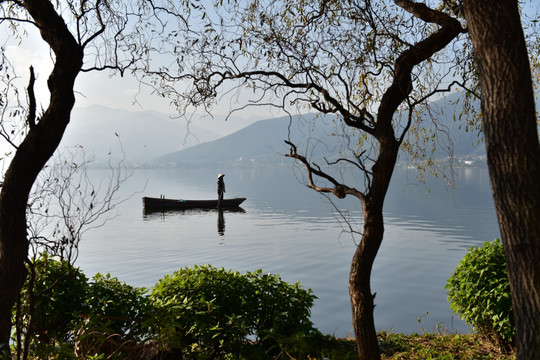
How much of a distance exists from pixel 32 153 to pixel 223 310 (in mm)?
3104

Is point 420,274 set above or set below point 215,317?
below

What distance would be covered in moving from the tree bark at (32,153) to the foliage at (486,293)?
5.71 meters

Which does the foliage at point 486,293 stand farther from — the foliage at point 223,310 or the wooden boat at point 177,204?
the wooden boat at point 177,204

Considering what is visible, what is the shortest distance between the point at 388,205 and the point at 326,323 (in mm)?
33048

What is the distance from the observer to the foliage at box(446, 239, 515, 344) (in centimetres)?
653

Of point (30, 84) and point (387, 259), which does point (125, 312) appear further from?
point (387, 259)

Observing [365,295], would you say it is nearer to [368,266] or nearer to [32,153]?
[368,266]

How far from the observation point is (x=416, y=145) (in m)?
7.81

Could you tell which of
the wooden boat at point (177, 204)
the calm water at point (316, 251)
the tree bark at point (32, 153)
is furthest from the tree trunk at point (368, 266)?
the wooden boat at point (177, 204)

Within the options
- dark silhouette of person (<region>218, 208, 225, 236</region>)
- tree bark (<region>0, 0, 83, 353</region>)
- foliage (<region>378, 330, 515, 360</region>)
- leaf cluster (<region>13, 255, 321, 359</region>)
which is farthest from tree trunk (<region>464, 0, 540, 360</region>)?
dark silhouette of person (<region>218, 208, 225, 236</region>)

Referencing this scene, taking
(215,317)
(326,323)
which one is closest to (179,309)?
(215,317)

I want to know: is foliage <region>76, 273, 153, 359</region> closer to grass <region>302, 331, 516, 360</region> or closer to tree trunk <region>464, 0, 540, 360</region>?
grass <region>302, 331, 516, 360</region>

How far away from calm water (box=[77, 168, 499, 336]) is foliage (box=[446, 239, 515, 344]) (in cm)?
166

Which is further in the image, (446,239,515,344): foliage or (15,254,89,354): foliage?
(446,239,515,344): foliage
